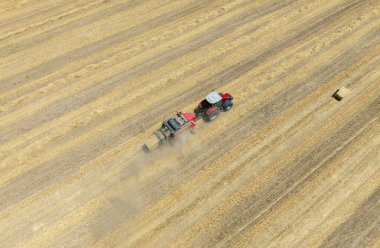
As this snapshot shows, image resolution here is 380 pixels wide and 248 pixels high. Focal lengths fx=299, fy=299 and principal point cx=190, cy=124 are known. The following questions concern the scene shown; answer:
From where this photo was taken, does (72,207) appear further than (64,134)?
No

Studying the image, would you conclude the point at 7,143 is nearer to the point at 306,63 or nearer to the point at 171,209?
the point at 171,209

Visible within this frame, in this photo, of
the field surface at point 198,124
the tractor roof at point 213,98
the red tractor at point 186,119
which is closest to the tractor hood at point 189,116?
the red tractor at point 186,119

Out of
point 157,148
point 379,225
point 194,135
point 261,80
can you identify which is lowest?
point 157,148

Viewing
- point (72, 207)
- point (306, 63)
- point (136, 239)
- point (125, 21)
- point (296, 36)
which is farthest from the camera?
point (125, 21)

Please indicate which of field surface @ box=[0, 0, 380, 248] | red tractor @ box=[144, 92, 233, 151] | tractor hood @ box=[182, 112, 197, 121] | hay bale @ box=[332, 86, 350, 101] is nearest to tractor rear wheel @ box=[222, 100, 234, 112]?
red tractor @ box=[144, 92, 233, 151]

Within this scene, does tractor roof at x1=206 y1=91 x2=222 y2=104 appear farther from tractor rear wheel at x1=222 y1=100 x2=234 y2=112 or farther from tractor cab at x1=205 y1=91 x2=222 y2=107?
tractor rear wheel at x1=222 y1=100 x2=234 y2=112

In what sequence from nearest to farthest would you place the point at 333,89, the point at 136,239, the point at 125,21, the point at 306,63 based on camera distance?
the point at 136,239
the point at 333,89
the point at 306,63
the point at 125,21

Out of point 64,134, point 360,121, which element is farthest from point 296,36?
point 64,134

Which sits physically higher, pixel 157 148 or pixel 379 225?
pixel 379 225

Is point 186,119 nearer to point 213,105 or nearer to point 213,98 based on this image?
point 213,105
